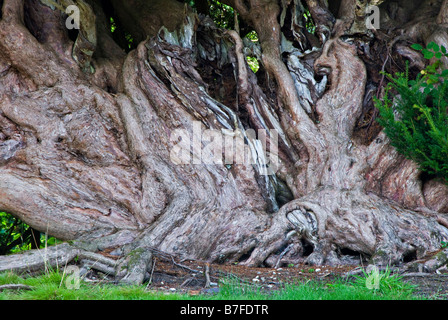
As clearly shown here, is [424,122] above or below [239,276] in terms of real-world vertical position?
above

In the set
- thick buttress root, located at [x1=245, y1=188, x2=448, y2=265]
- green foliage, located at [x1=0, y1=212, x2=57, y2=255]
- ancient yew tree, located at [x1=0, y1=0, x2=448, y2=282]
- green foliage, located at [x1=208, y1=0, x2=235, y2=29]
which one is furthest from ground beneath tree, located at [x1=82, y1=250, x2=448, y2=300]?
green foliage, located at [x1=208, y1=0, x2=235, y2=29]

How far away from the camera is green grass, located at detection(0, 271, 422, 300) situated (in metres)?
3.82

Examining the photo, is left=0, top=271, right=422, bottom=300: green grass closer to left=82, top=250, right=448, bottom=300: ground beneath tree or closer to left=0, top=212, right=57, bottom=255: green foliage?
left=82, top=250, right=448, bottom=300: ground beneath tree

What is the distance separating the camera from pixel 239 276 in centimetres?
517

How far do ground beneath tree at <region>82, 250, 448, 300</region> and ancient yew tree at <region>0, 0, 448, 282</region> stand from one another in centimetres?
26

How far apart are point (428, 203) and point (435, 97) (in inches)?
62.6

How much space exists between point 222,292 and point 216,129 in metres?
3.16

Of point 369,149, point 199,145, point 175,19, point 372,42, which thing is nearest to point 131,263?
point 199,145

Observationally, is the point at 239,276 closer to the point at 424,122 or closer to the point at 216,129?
the point at 216,129

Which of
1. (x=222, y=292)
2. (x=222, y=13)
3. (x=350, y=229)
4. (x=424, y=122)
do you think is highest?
(x=222, y=13)

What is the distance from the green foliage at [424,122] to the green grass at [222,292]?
84.0 inches

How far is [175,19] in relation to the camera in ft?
27.9

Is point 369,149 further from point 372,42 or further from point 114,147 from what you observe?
point 114,147

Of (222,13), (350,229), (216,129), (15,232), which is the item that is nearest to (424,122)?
(350,229)
